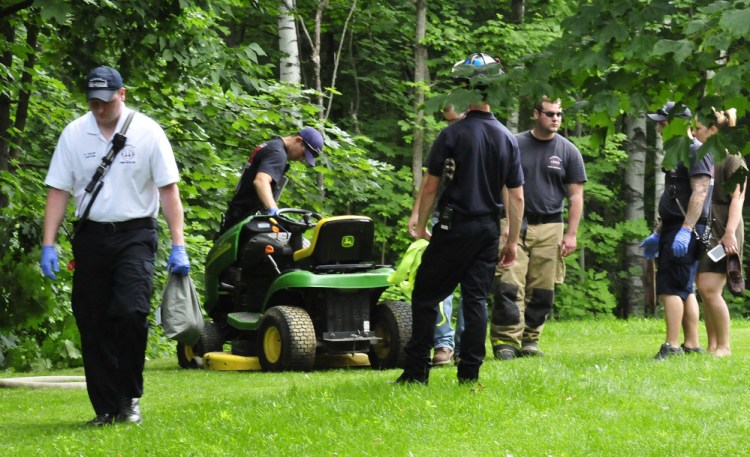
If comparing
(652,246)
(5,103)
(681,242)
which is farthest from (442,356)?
(5,103)

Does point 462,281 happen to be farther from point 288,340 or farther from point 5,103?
point 5,103

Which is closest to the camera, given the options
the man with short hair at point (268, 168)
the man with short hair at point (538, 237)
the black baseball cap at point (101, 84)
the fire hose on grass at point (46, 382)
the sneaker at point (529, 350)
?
the black baseball cap at point (101, 84)

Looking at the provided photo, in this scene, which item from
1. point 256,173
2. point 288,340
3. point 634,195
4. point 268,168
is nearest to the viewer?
point 288,340

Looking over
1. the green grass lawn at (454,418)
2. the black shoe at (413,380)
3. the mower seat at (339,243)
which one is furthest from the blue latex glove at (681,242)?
the black shoe at (413,380)

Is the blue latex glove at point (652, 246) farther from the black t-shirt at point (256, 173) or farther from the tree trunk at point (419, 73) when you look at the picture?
the tree trunk at point (419, 73)

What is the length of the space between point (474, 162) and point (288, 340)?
3.28 metres

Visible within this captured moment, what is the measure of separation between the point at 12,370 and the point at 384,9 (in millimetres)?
13891

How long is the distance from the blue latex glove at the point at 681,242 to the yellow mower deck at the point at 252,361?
3.00 meters

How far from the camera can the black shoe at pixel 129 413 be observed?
761 centimetres

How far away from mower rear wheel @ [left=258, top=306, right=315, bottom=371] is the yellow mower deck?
14.1 inches

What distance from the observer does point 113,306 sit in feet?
24.7

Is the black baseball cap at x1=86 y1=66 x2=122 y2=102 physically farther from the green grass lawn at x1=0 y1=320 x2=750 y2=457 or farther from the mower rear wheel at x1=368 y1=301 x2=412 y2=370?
the mower rear wheel at x1=368 y1=301 x2=412 y2=370

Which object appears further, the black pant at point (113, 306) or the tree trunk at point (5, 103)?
the tree trunk at point (5, 103)

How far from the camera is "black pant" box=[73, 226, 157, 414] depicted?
24.7ft
